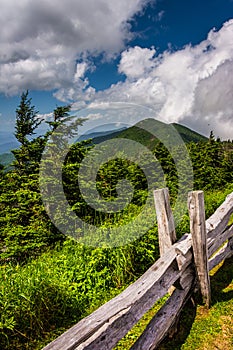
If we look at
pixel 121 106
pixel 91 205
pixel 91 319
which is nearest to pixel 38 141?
pixel 91 205

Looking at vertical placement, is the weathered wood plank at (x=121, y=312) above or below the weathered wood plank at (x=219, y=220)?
below

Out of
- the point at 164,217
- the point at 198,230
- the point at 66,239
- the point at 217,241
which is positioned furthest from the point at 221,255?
the point at 66,239

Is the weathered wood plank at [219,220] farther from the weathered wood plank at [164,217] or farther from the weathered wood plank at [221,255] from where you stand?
the weathered wood plank at [164,217]

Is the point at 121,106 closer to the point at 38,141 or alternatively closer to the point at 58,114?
the point at 38,141

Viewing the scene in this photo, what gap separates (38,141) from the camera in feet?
44.8

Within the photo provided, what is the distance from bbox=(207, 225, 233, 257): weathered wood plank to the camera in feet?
15.5

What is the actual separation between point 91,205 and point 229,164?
16.2m

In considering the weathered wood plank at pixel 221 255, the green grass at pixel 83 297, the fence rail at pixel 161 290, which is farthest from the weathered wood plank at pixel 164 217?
the weathered wood plank at pixel 221 255

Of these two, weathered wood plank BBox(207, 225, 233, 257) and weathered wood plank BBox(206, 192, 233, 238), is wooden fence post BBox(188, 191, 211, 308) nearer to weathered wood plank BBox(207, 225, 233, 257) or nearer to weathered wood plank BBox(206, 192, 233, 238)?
weathered wood plank BBox(207, 225, 233, 257)

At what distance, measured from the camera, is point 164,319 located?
3.56 metres

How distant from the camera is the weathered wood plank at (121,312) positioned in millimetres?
2252

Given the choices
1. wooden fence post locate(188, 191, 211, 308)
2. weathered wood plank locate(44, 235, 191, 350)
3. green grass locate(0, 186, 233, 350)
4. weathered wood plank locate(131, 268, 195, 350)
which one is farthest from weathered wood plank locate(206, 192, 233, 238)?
weathered wood plank locate(44, 235, 191, 350)

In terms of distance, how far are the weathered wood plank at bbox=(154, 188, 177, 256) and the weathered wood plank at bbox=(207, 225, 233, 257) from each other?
3.02 feet

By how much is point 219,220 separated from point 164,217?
1.50 meters
